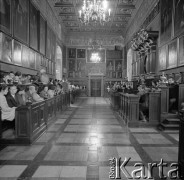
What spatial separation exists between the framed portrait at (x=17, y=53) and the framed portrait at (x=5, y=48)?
0.43m

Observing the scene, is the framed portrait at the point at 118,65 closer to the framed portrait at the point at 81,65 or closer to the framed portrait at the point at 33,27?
the framed portrait at the point at 81,65

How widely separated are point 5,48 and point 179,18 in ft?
22.6

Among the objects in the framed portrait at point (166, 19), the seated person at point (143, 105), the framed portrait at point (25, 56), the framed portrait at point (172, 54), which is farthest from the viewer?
the framed portrait at point (25, 56)

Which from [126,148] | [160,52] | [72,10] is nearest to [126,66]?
[72,10]

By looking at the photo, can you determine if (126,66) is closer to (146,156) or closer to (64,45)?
(64,45)

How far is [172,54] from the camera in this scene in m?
8.08

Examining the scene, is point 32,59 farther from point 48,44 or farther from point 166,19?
point 166,19

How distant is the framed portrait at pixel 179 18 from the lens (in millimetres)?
7062

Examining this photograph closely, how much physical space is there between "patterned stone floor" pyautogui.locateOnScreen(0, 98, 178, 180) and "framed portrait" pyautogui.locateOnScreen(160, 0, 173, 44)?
16.9 ft

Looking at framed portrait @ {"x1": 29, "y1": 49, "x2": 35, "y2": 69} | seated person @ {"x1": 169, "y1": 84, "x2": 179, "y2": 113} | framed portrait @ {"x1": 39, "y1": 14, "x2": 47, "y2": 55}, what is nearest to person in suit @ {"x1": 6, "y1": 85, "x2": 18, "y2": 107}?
seated person @ {"x1": 169, "y1": 84, "x2": 179, "y2": 113}

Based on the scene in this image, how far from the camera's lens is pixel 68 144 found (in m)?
4.42

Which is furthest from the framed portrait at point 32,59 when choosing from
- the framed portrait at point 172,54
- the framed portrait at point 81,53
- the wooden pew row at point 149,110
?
the framed portrait at point 81,53

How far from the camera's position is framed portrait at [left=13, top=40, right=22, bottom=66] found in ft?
26.1

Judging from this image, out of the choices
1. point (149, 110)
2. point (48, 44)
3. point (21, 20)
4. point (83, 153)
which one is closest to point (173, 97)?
point (149, 110)
